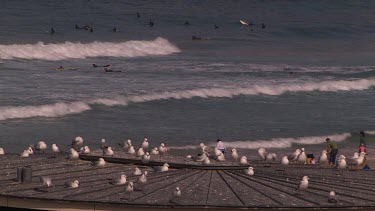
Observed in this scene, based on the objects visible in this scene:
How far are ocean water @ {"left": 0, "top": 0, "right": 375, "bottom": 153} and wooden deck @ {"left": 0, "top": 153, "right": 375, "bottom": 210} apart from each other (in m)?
16.9

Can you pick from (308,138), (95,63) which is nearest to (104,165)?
(308,138)

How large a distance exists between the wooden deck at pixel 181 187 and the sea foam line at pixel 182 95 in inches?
1008

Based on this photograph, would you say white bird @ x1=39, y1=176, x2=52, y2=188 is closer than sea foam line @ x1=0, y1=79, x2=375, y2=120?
Yes

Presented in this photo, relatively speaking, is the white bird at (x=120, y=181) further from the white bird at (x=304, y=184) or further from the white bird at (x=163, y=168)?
the white bird at (x=304, y=184)

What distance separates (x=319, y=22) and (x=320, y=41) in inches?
727

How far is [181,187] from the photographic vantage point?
27219 mm

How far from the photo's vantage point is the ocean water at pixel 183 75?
53.8 m

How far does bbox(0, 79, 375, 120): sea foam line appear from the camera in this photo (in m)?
57.4

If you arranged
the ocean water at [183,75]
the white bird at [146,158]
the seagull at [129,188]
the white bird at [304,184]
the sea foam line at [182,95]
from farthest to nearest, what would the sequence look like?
the sea foam line at [182,95], the ocean water at [183,75], the white bird at [146,158], the white bird at [304,184], the seagull at [129,188]

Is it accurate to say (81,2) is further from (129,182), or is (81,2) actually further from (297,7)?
(129,182)

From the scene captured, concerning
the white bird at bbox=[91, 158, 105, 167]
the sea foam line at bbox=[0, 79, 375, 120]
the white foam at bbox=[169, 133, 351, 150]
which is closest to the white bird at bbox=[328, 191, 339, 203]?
the white bird at bbox=[91, 158, 105, 167]

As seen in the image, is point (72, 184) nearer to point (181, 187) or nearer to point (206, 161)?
point (181, 187)

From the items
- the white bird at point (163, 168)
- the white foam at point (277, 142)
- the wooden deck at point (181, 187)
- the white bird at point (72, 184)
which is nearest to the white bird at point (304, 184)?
the wooden deck at point (181, 187)

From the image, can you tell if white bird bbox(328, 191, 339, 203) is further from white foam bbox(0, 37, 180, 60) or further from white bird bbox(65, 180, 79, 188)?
white foam bbox(0, 37, 180, 60)
